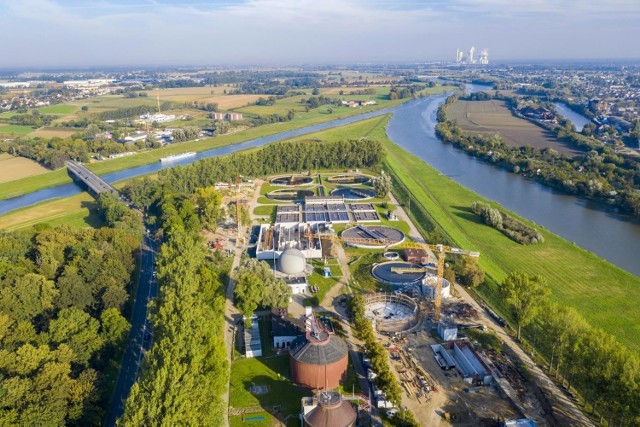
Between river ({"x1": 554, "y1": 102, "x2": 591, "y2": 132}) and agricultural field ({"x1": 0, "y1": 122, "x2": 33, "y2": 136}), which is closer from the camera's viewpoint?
agricultural field ({"x1": 0, "y1": 122, "x2": 33, "y2": 136})

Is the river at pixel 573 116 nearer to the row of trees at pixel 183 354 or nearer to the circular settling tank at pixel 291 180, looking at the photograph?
the circular settling tank at pixel 291 180

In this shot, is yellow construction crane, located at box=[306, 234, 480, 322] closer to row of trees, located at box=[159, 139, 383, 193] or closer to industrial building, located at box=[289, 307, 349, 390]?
industrial building, located at box=[289, 307, 349, 390]

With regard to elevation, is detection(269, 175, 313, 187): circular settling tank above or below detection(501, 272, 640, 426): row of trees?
below

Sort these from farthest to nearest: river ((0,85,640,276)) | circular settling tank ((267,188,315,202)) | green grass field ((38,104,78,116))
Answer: green grass field ((38,104,78,116)) → circular settling tank ((267,188,315,202)) → river ((0,85,640,276))

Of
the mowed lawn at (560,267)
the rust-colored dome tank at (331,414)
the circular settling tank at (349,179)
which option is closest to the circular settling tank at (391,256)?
the mowed lawn at (560,267)

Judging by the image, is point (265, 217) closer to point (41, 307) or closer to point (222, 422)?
point (41, 307)

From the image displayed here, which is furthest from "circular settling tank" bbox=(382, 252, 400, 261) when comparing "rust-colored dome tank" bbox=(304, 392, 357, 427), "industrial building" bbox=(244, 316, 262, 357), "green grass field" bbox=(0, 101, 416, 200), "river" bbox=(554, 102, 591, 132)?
"river" bbox=(554, 102, 591, 132)

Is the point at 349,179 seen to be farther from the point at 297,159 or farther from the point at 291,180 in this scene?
the point at 297,159
